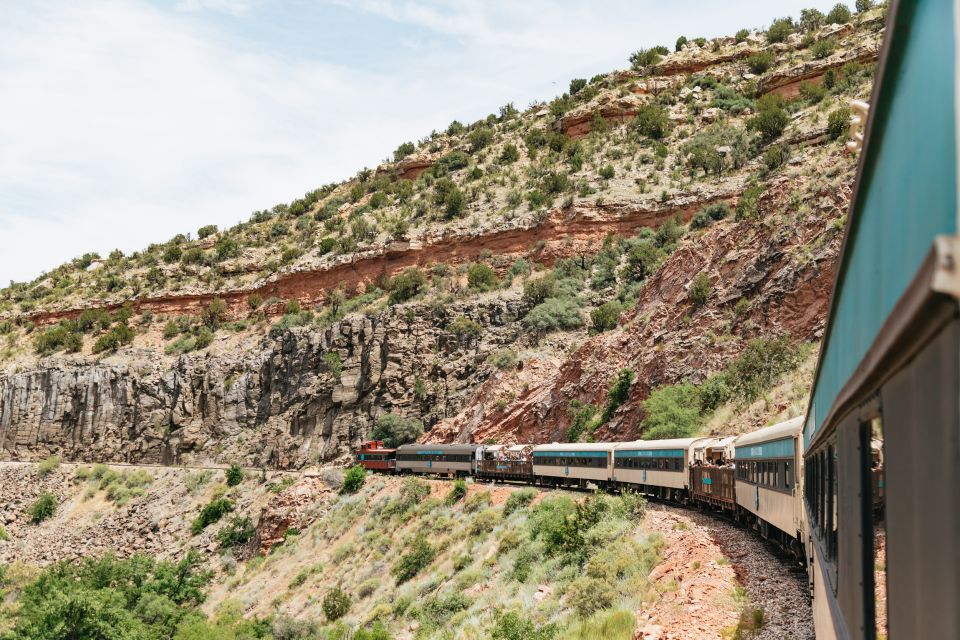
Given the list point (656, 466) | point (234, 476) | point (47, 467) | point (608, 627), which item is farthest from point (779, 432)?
point (47, 467)

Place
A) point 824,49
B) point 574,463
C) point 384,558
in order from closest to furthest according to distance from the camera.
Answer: point 574,463
point 384,558
point 824,49

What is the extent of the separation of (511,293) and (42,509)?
38052 mm

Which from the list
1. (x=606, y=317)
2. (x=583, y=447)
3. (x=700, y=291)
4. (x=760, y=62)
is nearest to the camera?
(x=583, y=447)

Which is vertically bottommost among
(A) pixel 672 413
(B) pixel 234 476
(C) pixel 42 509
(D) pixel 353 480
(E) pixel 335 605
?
(C) pixel 42 509

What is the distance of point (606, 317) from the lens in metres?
61.3

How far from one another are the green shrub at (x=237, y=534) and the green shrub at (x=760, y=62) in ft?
237

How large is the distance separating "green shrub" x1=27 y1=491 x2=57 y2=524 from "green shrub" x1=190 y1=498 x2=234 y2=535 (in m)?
16.7

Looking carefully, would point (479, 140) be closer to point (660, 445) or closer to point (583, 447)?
point (583, 447)

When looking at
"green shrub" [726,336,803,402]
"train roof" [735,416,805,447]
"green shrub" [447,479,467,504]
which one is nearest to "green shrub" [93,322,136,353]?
"green shrub" [447,479,467,504]

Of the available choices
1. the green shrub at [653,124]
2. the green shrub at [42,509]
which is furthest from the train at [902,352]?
the green shrub at [653,124]

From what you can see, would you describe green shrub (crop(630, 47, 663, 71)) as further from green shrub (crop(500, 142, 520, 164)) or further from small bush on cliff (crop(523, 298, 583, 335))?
small bush on cliff (crop(523, 298, 583, 335))

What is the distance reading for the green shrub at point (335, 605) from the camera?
36.7 meters

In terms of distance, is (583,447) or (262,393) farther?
(262,393)

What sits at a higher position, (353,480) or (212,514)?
(353,480)
